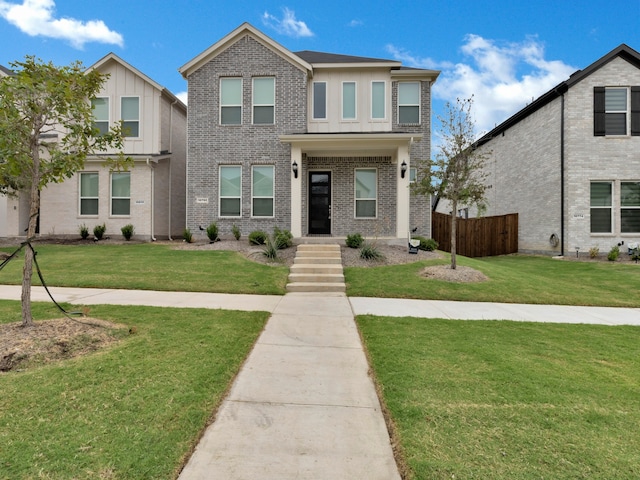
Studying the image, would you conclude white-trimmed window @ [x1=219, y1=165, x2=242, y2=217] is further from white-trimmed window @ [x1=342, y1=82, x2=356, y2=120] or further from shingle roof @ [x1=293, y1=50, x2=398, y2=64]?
shingle roof @ [x1=293, y1=50, x2=398, y2=64]

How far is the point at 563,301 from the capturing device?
282 inches

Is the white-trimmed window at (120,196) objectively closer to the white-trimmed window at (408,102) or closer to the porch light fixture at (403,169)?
the porch light fixture at (403,169)

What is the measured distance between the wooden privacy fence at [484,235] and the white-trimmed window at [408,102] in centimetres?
470

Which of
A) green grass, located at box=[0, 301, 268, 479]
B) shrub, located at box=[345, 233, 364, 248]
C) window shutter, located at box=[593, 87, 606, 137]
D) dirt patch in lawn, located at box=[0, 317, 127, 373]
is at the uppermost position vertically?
window shutter, located at box=[593, 87, 606, 137]

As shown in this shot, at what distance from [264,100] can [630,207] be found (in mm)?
14805

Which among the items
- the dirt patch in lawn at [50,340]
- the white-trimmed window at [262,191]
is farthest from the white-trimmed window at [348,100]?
the dirt patch in lawn at [50,340]

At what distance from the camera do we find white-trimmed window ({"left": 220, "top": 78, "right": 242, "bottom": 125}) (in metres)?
13.1

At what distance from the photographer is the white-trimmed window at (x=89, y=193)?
14133 millimetres

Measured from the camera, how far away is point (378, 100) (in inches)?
532

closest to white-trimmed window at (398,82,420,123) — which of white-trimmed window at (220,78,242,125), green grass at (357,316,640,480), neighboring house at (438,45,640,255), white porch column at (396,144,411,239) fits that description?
white porch column at (396,144,411,239)

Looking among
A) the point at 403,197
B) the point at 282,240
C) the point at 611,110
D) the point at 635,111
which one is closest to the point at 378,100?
the point at 403,197

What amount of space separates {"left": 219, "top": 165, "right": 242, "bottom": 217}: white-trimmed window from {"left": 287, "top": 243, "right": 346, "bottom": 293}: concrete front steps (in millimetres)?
3884

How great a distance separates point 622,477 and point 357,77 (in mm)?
13883

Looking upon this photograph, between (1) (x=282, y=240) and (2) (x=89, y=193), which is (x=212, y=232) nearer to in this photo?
(1) (x=282, y=240)
